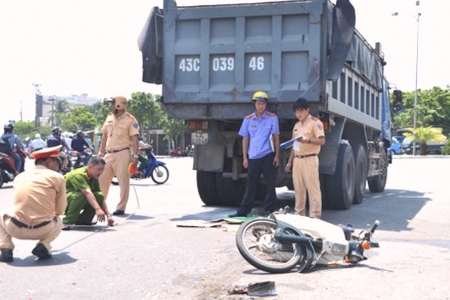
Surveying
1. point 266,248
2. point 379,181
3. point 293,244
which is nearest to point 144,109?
point 379,181

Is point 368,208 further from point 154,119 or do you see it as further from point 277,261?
point 154,119

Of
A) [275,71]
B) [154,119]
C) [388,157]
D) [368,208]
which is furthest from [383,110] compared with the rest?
[154,119]

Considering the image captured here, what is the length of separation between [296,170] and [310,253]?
10.2 ft

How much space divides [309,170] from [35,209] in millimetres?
3832

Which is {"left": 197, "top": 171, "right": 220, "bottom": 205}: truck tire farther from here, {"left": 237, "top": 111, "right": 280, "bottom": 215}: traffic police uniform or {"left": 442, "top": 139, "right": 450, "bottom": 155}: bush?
{"left": 442, "top": 139, "right": 450, "bottom": 155}: bush

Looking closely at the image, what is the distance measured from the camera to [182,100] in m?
9.90

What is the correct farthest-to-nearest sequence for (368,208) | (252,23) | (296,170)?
(368,208)
(252,23)
(296,170)

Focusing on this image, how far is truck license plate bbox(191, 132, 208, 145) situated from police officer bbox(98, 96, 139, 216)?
37.2 inches

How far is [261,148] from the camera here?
30.5 feet

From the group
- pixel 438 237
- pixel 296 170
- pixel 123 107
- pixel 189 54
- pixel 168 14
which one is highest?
pixel 168 14

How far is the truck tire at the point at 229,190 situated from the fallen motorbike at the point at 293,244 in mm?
5121

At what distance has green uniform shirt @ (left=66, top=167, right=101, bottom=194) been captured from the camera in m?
8.05

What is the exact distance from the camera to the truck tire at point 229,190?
11.3m

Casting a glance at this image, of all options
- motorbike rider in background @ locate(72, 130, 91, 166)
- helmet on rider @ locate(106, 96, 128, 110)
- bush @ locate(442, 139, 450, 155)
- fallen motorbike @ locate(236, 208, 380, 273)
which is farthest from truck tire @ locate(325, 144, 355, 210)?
bush @ locate(442, 139, 450, 155)
